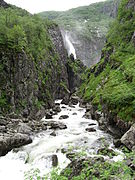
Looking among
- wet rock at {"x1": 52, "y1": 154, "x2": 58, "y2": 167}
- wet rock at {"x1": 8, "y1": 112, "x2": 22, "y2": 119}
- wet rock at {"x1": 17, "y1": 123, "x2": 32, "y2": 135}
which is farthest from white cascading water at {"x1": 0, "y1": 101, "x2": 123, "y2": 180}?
wet rock at {"x1": 8, "y1": 112, "x2": 22, "y2": 119}

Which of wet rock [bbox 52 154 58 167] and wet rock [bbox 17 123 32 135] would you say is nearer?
wet rock [bbox 52 154 58 167]

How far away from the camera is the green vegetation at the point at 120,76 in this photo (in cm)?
2505

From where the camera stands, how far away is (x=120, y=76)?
3544 cm

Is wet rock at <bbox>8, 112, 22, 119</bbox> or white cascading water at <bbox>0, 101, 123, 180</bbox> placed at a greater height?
wet rock at <bbox>8, 112, 22, 119</bbox>

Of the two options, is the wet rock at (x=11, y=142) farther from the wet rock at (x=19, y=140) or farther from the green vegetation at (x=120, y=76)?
the green vegetation at (x=120, y=76)

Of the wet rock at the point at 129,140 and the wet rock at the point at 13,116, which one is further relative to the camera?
the wet rock at the point at 13,116

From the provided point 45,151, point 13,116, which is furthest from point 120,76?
point 45,151

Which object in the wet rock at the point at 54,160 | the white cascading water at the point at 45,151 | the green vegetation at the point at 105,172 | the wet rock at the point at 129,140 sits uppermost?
the green vegetation at the point at 105,172

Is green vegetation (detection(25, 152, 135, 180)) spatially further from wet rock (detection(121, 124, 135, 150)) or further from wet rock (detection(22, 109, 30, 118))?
wet rock (detection(22, 109, 30, 118))

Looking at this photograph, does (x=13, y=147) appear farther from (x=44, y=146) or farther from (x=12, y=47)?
(x=12, y=47)

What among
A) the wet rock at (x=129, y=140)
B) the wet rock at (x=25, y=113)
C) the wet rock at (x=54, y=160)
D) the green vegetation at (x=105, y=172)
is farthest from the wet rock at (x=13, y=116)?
the green vegetation at (x=105, y=172)

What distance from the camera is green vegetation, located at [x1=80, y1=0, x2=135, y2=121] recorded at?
82.2 feet

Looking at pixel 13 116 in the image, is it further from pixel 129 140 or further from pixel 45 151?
pixel 129 140

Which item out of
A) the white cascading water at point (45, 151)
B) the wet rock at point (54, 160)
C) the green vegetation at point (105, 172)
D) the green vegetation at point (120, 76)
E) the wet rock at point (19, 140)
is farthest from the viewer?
the green vegetation at point (120, 76)
